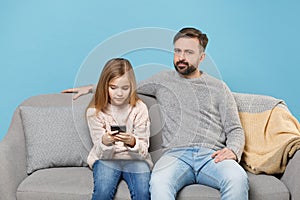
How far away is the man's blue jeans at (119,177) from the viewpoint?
2.17 m

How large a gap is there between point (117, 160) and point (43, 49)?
3.34 ft

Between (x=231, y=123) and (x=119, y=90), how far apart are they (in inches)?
23.4

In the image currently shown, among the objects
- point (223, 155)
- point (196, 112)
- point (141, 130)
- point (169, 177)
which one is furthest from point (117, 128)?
point (223, 155)

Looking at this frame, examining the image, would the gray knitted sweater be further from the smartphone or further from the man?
the smartphone

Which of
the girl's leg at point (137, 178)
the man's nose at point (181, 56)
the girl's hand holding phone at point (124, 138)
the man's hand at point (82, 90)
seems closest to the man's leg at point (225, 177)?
the girl's leg at point (137, 178)

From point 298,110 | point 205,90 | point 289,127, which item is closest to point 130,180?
point 205,90

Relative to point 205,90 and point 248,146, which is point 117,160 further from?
point 248,146

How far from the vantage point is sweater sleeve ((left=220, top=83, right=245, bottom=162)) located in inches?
95.3

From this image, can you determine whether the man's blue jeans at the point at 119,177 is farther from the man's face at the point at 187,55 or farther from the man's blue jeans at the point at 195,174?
the man's face at the point at 187,55

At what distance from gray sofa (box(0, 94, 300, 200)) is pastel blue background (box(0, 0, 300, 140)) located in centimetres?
32

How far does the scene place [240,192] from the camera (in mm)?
2107

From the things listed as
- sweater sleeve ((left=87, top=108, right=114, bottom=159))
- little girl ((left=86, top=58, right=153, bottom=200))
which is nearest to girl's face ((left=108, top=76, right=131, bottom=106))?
little girl ((left=86, top=58, right=153, bottom=200))

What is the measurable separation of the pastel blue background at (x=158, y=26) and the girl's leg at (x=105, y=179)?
85 centimetres

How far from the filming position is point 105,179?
2.21 meters
